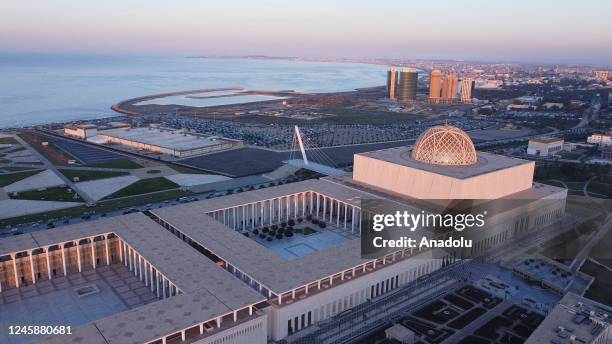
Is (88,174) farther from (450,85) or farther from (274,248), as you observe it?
(450,85)

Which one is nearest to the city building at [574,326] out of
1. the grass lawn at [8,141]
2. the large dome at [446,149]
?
the large dome at [446,149]

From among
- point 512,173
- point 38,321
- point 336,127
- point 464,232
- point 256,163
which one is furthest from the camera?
point 336,127

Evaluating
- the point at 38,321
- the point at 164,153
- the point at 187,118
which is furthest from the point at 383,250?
the point at 187,118

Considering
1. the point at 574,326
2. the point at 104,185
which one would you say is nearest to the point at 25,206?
the point at 104,185

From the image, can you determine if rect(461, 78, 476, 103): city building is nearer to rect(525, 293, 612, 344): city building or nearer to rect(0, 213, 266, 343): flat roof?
rect(525, 293, 612, 344): city building

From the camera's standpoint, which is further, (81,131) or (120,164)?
(81,131)

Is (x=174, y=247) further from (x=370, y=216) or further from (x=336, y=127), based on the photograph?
(x=336, y=127)
